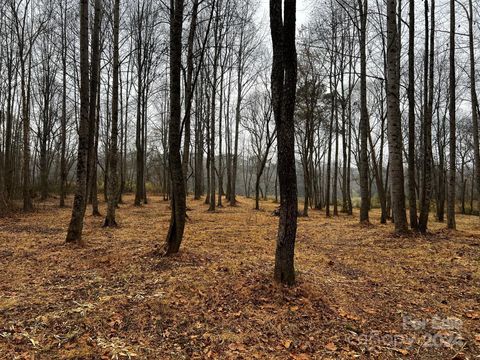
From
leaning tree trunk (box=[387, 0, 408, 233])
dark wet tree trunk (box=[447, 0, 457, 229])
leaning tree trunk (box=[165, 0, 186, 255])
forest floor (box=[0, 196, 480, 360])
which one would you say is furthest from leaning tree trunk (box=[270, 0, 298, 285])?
dark wet tree trunk (box=[447, 0, 457, 229])

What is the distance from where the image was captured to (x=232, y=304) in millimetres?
3705

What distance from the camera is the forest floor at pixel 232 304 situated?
288 centimetres

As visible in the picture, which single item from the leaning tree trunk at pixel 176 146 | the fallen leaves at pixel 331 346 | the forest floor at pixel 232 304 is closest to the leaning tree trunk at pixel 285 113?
the forest floor at pixel 232 304

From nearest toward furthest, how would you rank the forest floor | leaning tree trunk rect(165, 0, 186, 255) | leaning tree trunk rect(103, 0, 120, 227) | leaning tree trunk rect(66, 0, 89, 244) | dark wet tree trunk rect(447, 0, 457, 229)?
the forest floor < leaning tree trunk rect(165, 0, 186, 255) < leaning tree trunk rect(66, 0, 89, 244) < leaning tree trunk rect(103, 0, 120, 227) < dark wet tree trunk rect(447, 0, 457, 229)

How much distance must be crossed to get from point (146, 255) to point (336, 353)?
3.77m

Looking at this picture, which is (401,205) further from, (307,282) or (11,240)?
(11,240)

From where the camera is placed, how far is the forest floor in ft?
9.45

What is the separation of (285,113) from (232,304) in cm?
257

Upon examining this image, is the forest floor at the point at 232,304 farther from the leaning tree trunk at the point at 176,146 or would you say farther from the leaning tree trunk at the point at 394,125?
the leaning tree trunk at the point at 394,125

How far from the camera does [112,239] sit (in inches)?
286

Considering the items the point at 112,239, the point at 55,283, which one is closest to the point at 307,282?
the point at 55,283

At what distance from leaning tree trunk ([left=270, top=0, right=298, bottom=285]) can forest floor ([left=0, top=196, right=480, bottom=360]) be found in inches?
25.5
